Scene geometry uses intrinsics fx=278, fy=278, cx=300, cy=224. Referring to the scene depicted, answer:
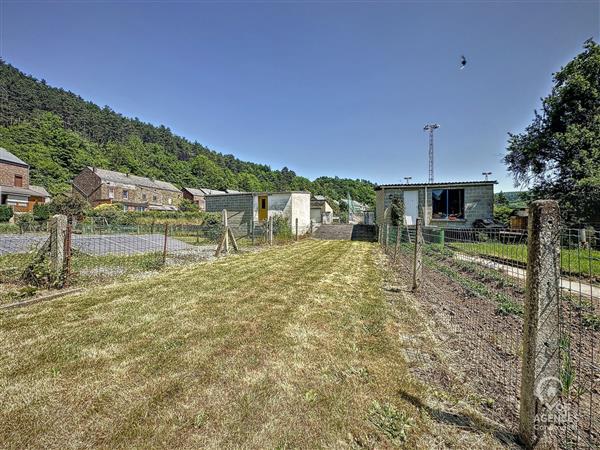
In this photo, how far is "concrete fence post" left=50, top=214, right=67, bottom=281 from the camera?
18.6ft

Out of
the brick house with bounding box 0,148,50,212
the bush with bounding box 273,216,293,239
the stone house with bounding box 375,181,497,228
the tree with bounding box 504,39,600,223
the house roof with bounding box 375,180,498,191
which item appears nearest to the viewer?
the tree with bounding box 504,39,600,223

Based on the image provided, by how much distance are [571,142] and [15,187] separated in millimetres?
53514

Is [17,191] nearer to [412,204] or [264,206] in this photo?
[264,206]

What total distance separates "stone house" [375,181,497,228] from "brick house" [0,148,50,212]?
3980 centimetres

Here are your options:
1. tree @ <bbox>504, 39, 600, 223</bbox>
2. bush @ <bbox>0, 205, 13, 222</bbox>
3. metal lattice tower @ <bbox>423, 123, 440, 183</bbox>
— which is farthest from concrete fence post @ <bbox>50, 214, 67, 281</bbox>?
metal lattice tower @ <bbox>423, 123, 440, 183</bbox>

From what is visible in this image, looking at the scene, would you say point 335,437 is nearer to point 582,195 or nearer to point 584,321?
point 584,321

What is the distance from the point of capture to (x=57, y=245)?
568 cm

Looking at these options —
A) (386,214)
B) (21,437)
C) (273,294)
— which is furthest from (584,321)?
(386,214)

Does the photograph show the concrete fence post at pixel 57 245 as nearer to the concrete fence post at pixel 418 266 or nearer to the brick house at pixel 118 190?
the concrete fence post at pixel 418 266

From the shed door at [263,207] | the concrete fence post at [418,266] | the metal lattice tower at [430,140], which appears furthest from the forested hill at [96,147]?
the concrete fence post at [418,266]

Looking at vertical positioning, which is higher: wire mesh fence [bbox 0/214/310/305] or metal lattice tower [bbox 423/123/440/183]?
metal lattice tower [bbox 423/123/440/183]

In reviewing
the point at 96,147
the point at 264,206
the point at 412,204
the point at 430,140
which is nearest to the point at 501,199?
the point at 430,140

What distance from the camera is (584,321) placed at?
385 cm

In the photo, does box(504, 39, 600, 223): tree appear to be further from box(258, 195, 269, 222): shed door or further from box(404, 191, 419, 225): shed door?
box(258, 195, 269, 222): shed door
